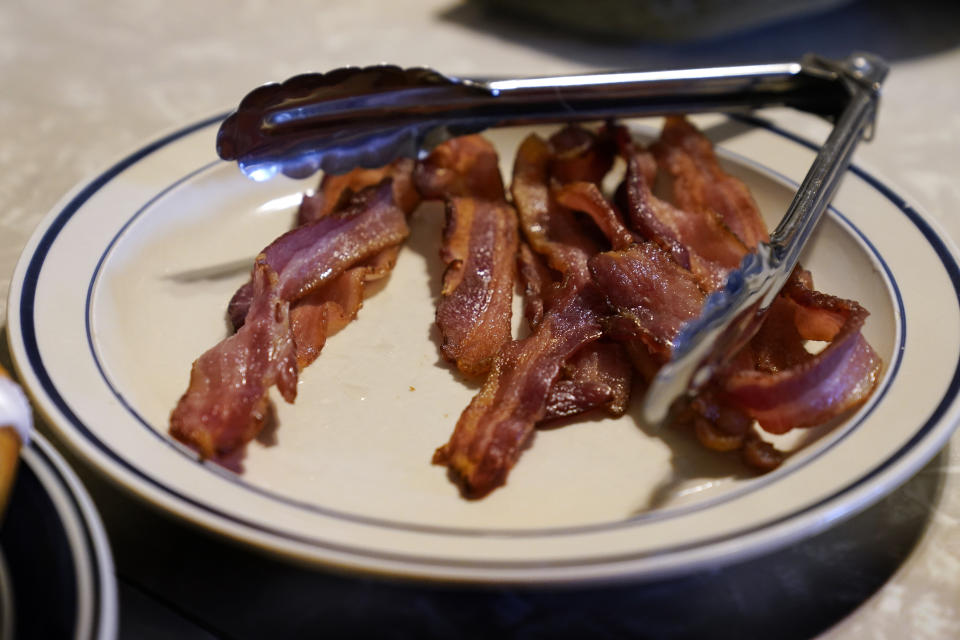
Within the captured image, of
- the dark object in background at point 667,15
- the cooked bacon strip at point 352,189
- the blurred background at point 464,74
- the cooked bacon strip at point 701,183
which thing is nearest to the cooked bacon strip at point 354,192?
the cooked bacon strip at point 352,189

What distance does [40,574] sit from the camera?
61cm

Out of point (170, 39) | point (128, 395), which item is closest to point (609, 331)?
point (128, 395)

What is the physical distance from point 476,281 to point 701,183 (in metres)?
0.41

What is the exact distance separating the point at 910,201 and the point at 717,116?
1.23 ft

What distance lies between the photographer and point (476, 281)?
1.09 m

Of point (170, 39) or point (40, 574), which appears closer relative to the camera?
point (40, 574)

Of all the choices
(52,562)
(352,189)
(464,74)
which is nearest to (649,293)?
(352,189)

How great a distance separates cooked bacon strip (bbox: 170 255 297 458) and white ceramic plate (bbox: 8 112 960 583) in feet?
0.11

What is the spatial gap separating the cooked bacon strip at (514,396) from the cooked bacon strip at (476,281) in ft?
0.15

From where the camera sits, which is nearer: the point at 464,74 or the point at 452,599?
the point at 452,599

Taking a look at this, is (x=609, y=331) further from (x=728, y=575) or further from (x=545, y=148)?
(x=545, y=148)

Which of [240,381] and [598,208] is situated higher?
[598,208]

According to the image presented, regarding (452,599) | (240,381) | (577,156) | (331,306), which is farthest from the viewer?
(577,156)

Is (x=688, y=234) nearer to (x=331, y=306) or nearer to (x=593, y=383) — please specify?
(x=593, y=383)
